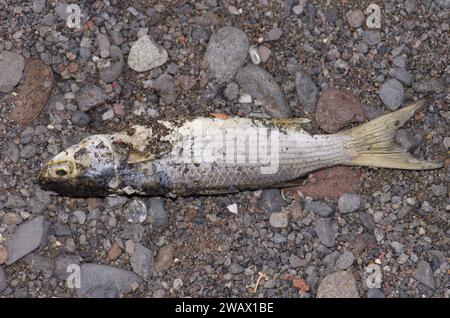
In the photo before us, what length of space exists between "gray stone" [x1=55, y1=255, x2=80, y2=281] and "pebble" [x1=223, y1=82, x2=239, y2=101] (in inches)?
80.4

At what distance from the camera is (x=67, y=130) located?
17.8 ft

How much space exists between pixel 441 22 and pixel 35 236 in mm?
4281

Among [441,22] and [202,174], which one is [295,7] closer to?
[441,22]

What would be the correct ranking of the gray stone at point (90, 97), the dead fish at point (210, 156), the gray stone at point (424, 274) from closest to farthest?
1. the dead fish at point (210, 156)
2. the gray stone at point (424, 274)
3. the gray stone at point (90, 97)

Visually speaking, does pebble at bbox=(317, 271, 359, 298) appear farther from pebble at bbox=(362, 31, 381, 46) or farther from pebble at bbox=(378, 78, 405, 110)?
pebble at bbox=(362, 31, 381, 46)

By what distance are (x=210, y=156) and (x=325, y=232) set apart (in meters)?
1.31

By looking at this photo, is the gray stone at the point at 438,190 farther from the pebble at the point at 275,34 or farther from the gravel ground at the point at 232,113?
the pebble at the point at 275,34

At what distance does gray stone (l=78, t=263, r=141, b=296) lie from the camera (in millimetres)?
5383

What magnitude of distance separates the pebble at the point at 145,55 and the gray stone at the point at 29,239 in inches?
65.8

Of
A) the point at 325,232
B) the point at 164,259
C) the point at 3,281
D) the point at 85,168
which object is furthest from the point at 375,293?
the point at 3,281

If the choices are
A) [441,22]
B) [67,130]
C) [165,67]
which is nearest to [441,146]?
[441,22]

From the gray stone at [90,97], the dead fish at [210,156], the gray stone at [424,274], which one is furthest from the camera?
the gray stone at [90,97]

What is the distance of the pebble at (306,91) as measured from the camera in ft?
17.9

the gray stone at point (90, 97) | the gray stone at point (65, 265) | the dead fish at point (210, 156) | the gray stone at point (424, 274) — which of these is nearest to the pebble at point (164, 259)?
the dead fish at point (210, 156)
